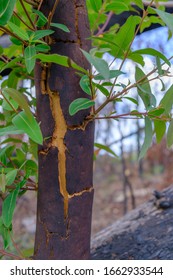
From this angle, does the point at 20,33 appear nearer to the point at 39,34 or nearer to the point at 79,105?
the point at 39,34

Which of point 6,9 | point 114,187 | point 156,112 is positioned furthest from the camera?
point 114,187

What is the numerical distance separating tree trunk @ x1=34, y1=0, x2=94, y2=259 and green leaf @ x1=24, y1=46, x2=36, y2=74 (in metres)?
0.10

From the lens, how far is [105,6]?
69 centimetres

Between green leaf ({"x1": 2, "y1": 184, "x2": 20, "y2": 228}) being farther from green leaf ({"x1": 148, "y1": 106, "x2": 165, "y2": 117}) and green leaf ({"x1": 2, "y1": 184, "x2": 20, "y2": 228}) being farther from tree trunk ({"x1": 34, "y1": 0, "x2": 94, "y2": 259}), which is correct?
green leaf ({"x1": 148, "y1": 106, "x2": 165, "y2": 117})

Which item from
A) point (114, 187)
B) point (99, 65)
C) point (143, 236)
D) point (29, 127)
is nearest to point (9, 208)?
point (29, 127)

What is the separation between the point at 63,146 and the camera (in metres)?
0.67

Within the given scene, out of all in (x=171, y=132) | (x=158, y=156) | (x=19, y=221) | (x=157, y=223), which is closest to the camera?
(x=171, y=132)

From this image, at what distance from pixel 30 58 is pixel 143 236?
0.63 meters

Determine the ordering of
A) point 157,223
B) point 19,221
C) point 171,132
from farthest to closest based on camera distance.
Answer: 1. point 19,221
2. point 157,223
3. point 171,132

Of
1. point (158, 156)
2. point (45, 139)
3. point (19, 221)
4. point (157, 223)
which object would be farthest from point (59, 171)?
point (158, 156)

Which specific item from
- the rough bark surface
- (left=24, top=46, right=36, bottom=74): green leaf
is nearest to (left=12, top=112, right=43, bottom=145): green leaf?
(left=24, top=46, right=36, bottom=74): green leaf

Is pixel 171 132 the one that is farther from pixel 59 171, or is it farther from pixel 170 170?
pixel 170 170

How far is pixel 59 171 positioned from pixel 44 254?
0.50 ft
